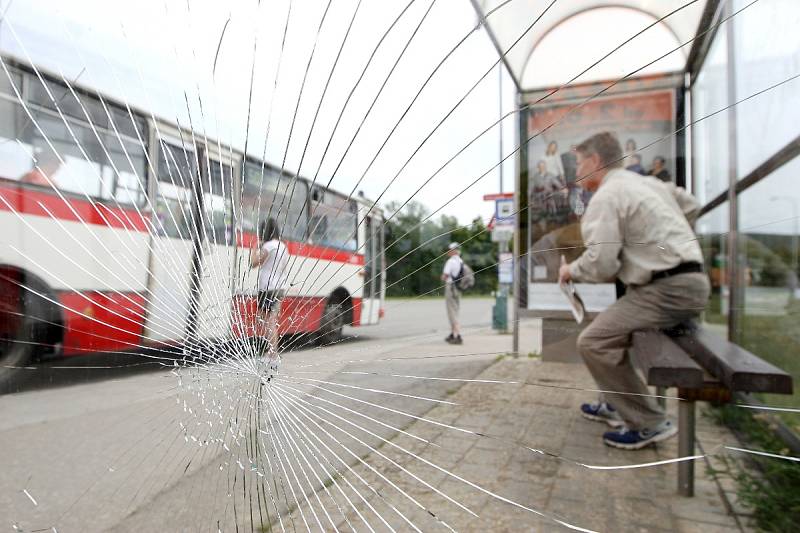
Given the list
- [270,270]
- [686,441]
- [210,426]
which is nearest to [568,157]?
[270,270]

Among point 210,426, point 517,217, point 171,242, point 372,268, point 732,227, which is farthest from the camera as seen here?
point 732,227

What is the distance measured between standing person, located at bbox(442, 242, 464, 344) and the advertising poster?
136 mm

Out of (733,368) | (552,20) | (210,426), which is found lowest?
(210,426)

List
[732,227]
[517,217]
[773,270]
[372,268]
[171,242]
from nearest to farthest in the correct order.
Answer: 1. [517,217]
2. [372,268]
3. [171,242]
4. [732,227]
5. [773,270]

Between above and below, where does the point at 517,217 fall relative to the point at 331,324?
above

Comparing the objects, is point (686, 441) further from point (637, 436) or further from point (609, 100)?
point (609, 100)

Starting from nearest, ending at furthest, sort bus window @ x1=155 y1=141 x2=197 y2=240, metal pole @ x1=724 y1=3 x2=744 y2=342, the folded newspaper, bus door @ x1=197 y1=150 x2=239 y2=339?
the folded newspaper < bus door @ x1=197 y1=150 x2=239 y2=339 < bus window @ x1=155 y1=141 x2=197 y2=240 < metal pole @ x1=724 y1=3 x2=744 y2=342

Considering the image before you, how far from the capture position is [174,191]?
51.5 inches

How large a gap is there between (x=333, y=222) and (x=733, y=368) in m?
0.92

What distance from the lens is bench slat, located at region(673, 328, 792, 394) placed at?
1.06m

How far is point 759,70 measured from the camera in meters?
1.37

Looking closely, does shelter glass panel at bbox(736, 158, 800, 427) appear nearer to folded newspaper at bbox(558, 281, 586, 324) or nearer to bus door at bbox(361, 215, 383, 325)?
folded newspaper at bbox(558, 281, 586, 324)

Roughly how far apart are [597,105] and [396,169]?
417mm

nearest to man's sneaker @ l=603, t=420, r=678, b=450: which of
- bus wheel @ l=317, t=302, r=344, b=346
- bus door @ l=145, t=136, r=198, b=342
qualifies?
bus wheel @ l=317, t=302, r=344, b=346
